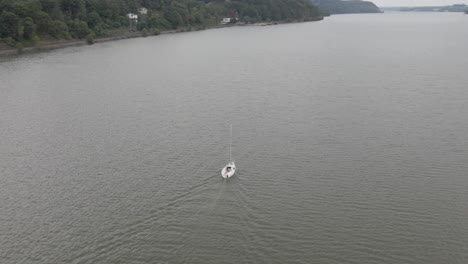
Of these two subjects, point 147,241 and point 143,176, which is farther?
point 143,176

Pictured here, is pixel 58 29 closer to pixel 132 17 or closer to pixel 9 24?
pixel 9 24

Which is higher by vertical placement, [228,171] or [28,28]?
[28,28]

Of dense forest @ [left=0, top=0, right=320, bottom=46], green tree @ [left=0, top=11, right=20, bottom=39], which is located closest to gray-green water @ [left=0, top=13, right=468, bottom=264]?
green tree @ [left=0, top=11, right=20, bottom=39]

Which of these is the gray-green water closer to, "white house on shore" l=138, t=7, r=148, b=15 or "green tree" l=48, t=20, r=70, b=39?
"green tree" l=48, t=20, r=70, b=39

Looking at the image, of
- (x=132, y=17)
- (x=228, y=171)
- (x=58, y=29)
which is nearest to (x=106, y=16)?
(x=132, y=17)

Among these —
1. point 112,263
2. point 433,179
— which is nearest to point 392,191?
point 433,179

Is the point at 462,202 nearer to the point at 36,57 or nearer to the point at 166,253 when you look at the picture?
the point at 166,253
